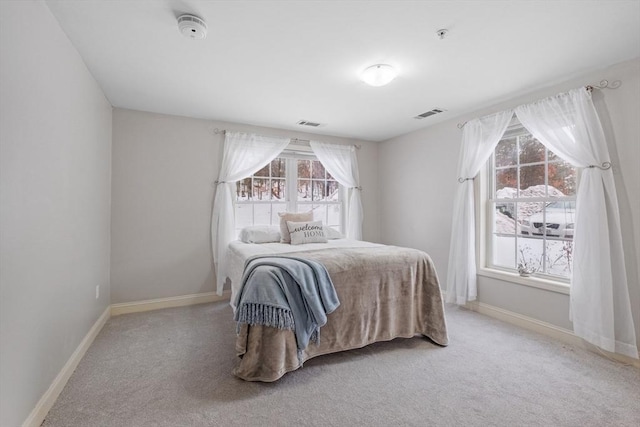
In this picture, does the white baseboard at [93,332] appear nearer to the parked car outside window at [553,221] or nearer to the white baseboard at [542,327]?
the white baseboard at [542,327]

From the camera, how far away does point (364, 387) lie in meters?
1.93

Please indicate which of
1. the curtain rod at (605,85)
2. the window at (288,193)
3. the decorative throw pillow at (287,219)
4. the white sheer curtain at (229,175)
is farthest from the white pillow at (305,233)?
the curtain rod at (605,85)

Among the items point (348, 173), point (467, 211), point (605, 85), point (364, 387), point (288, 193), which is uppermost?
point (605, 85)

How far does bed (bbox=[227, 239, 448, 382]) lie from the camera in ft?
6.57

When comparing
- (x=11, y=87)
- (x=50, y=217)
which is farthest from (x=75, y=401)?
(x=11, y=87)

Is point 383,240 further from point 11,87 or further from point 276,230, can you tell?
point 11,87

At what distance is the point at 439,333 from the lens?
253 centimetres

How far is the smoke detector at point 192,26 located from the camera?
69.9 inches

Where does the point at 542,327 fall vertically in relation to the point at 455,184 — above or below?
below

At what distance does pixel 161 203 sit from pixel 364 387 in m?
2.95

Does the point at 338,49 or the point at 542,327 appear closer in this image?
the point at 338,49

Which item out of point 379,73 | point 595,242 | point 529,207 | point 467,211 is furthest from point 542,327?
point 379,73

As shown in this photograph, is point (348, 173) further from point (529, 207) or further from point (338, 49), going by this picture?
point (338, 49)

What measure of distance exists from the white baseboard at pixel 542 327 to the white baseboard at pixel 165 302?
3.05 metres
